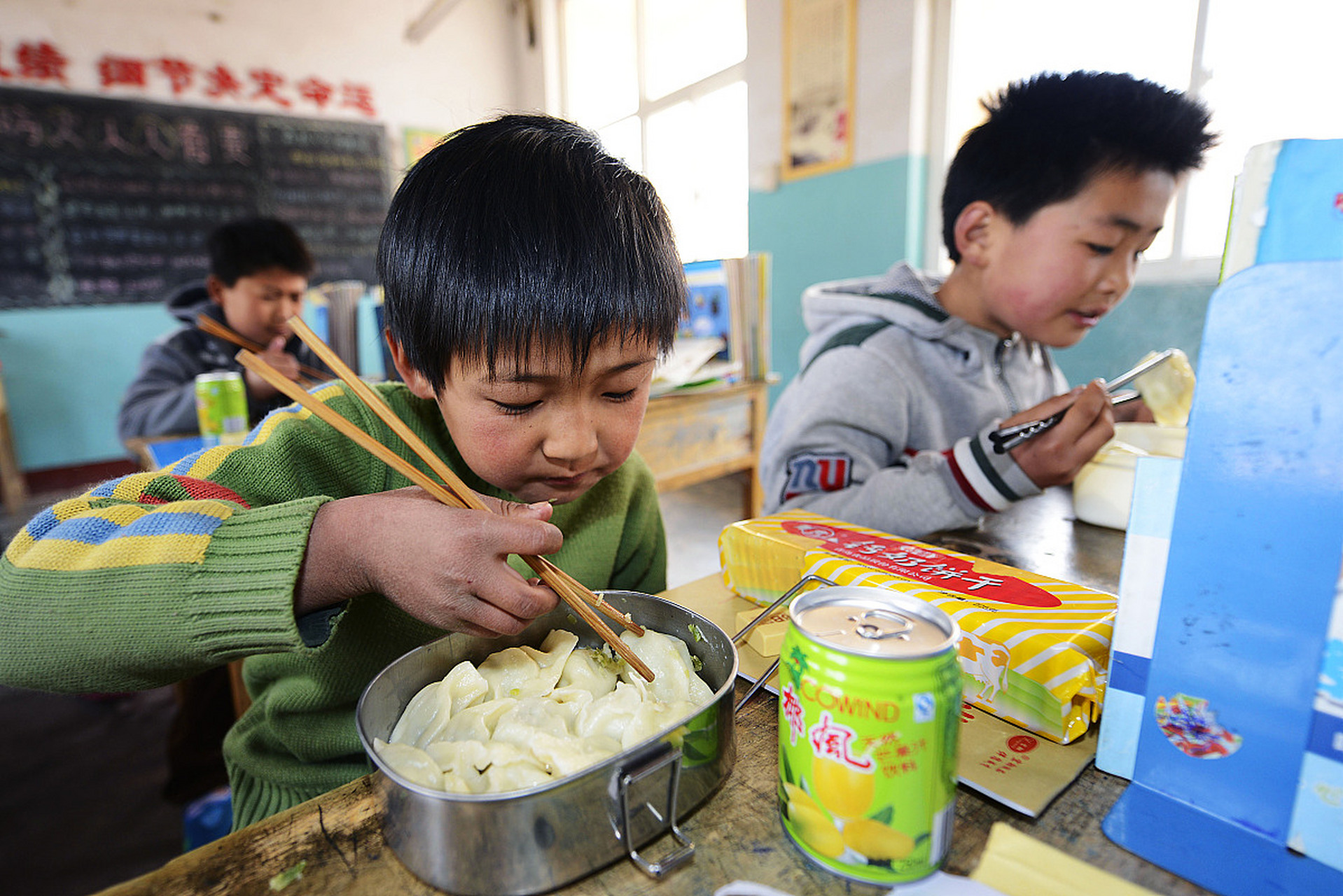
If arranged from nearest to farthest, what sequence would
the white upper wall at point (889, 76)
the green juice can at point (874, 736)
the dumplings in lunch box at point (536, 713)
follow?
the green juice can at point (874, 736) < the dumplings in lunch box at point (536, 713) < the white upper wall at point (889, 76)

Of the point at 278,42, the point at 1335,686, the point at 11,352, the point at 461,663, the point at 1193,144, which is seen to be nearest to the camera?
the point at 1335,686

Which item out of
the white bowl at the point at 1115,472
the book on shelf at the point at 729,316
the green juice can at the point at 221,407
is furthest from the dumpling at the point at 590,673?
the book on shelf at the point at 729,316

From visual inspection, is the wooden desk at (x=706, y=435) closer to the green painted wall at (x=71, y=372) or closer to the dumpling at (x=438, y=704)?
the dumpling at (x=438, y=704)

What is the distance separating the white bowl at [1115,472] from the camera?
1158 millimetres

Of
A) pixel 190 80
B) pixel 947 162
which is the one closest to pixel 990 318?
pixel 947 162

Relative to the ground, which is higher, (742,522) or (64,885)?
(742,522)

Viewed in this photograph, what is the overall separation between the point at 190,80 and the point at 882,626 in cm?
607

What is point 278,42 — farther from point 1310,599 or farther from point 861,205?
point 1310,599

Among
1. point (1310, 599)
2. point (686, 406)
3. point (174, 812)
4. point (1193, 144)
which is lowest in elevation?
point (174, 812)

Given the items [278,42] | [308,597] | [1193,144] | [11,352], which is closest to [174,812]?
[308,597]

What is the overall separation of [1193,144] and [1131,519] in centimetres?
119

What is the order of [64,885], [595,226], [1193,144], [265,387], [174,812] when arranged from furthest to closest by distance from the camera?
[265,387], [174,812], [64,885], [1193,144], [595,226]

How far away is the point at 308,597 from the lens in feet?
1.99

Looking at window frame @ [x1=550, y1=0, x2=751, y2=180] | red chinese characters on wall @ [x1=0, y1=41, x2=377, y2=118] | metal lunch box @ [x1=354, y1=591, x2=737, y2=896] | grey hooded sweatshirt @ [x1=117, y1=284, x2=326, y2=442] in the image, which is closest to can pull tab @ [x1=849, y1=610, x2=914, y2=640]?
metal lunch box @ [x1=354, y1=591, x2=737, y2=896]
